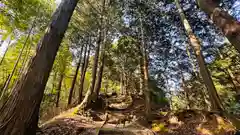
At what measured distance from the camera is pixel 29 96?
2.79 metres

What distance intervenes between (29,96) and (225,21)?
3.56 m

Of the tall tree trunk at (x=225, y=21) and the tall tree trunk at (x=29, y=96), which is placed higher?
the tall tree trunk at (x=225, y=21)

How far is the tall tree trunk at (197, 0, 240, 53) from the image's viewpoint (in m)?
2.62

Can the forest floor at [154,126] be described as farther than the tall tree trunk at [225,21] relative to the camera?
Yes

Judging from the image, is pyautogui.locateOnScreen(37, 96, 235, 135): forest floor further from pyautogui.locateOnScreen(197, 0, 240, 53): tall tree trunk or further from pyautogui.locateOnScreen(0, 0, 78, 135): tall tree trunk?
pyautogui.locateOnScreen(197, 0, 240, 53): tall tree trunk

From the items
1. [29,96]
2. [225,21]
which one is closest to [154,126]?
[225,21]

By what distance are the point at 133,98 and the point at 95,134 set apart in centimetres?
1109

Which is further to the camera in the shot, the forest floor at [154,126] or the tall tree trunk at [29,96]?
the forest floor at [154,126]

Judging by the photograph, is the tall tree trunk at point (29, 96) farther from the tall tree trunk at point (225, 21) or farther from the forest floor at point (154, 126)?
the tall tree trunk at point (225, 21)

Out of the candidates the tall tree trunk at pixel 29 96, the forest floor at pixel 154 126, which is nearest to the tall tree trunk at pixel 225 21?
the tall tree trunk at pixel 29 96

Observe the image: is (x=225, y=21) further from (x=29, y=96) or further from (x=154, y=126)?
(x=154, y=126)

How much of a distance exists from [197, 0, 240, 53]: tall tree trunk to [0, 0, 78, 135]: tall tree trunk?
3.16 metres

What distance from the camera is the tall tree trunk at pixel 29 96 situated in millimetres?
2592

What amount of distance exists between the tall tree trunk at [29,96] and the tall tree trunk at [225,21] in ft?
10.4
